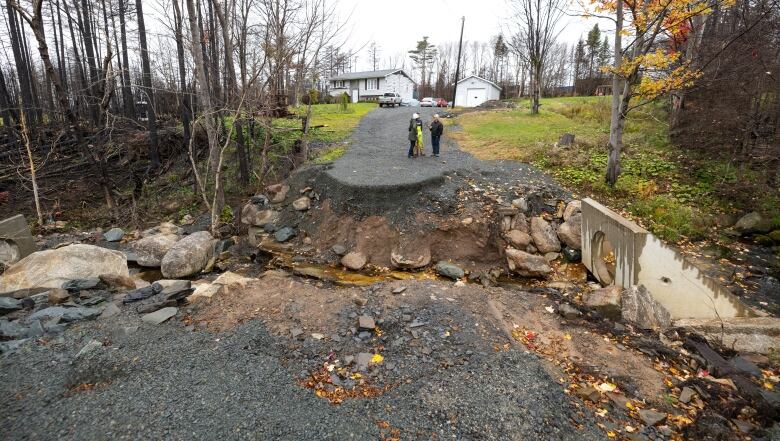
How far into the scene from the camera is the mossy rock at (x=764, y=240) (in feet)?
27.8

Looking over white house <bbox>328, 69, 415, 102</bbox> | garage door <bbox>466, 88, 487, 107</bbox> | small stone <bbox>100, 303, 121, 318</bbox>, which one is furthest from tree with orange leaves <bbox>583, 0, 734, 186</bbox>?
white house <bbox>328, 69, 415, 102</bbox>

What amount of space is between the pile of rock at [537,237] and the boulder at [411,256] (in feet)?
6.14

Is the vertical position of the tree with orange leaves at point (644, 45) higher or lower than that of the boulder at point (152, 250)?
higher

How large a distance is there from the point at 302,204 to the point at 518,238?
236 inches

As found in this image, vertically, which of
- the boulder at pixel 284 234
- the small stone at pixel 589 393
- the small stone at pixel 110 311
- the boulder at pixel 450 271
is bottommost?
the boulder at pixel 450 271

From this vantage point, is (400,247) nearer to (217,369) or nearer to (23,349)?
(217,369)

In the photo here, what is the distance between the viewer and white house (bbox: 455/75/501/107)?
41.8 m

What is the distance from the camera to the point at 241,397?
3889 millimetres

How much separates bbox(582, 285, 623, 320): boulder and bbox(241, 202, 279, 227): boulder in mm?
8272

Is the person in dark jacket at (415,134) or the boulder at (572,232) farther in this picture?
the person in dark jacket at (415,134)

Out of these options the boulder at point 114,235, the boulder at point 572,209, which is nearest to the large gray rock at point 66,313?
the boulder at point 114,235

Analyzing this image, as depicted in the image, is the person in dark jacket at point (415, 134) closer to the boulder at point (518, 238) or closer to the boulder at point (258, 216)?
the boulder at point (258, 216)

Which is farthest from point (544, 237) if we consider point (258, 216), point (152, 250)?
point (152, 250)

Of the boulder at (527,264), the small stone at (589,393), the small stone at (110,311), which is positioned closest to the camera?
the small stone at (589,393)
